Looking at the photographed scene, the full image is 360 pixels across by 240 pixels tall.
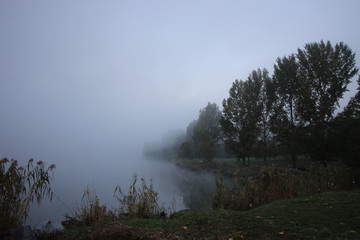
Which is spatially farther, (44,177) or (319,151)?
(319,151)

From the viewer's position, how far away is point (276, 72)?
24.6m

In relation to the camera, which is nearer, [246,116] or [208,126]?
[246,116]

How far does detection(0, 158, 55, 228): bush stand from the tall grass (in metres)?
5.04

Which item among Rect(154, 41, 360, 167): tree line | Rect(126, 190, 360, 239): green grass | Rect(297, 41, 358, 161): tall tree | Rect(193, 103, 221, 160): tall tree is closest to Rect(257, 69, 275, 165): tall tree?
Rect(154, 41, 360, 167): tree line

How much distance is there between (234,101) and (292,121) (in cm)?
732

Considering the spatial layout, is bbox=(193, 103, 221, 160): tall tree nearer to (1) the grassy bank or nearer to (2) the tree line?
(2) the tree line

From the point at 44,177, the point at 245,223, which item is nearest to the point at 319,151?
the point at 245,223

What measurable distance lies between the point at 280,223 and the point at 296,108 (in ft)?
66.2

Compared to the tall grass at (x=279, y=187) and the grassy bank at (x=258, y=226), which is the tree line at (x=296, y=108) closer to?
the tall grass at (x=279, y=187)

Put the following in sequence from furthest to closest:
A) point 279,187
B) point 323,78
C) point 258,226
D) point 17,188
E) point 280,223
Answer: point 323,78
point 279,187
point 17,188
point 280,223
point 258,226

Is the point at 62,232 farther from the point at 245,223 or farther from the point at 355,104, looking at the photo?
the point at 355,104

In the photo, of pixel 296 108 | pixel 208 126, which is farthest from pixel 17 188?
pixel 208 126

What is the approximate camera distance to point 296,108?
2266 centimetres

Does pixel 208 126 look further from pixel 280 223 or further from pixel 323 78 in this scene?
pixel 280 223
